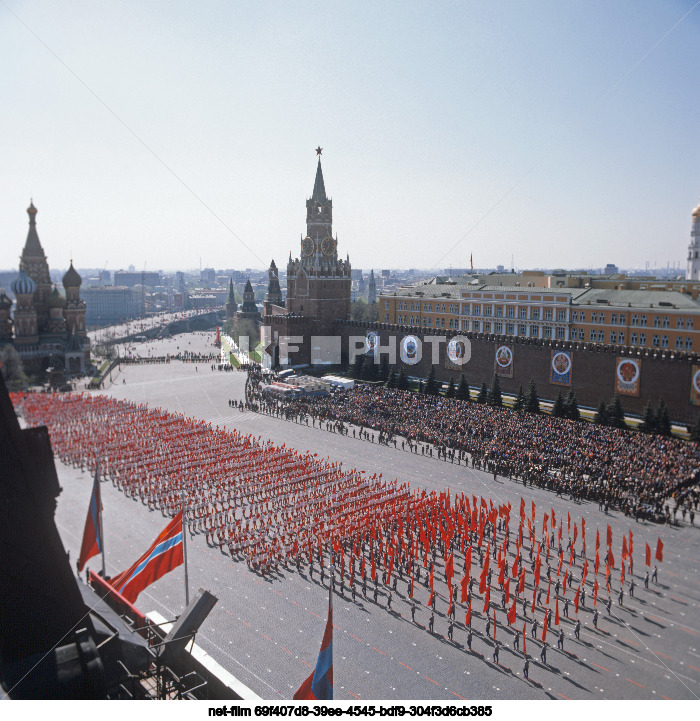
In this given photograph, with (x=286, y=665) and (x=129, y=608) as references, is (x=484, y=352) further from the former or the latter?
(x=129, y=608)

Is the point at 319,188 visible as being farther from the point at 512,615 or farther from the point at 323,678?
the point at 323,678

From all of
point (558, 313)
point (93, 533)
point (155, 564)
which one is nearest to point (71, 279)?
point (558, 313)

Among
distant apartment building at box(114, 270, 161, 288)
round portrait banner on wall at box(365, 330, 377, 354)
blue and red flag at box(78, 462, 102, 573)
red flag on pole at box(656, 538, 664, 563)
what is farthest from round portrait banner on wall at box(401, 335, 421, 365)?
distant apartment building at box(114, 270, 161, 288)

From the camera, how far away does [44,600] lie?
253 inches

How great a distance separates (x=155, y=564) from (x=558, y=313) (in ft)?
145

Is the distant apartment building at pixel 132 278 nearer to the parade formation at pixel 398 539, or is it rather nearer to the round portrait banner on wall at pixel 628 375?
the parade formation at pixel 398 539

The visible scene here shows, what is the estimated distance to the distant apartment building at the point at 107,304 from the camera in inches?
2908

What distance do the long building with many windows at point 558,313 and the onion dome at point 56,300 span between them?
32342mm

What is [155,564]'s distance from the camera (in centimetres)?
1260

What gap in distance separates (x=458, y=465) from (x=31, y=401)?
30.2 m

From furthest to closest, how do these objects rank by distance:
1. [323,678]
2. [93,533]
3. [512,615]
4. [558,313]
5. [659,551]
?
[558,313], [659,551], [93,533], [512,615], [323,678]

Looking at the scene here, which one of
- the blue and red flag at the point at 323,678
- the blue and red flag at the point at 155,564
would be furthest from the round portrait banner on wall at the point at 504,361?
the blue and red flag at the point at 323,678
